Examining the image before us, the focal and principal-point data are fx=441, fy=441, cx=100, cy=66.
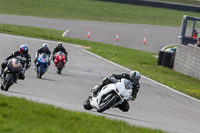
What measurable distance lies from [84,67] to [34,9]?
1143 inches

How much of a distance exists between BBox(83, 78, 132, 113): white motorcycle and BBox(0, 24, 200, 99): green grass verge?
8.80 m

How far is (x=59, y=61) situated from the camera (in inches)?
798

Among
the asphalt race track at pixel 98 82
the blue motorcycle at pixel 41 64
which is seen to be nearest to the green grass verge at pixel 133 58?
the asphalt race track at pixel 98 82

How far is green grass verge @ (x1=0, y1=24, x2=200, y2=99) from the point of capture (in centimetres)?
2165

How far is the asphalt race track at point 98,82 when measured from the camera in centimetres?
1125

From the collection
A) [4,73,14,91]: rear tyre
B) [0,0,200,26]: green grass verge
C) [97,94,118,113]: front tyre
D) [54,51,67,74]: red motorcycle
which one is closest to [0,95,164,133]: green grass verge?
[97,94,118,113]: front tyre

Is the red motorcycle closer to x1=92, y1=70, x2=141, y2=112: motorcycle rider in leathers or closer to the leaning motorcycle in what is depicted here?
the leaning motorcycle

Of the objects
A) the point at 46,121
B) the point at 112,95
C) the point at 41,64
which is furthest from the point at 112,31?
the point at 46,121

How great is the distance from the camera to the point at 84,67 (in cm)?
2262

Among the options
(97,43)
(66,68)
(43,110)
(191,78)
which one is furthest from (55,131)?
(97,43)

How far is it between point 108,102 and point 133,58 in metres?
19.1

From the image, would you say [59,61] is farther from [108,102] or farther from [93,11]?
[93,11]

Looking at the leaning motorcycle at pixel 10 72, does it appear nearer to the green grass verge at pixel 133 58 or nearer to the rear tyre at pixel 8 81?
the rear tyre at pixel 8 81

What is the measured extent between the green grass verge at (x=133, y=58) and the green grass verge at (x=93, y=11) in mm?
11702
